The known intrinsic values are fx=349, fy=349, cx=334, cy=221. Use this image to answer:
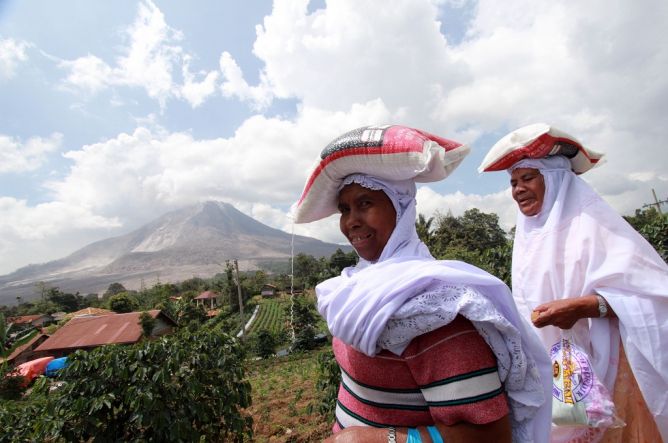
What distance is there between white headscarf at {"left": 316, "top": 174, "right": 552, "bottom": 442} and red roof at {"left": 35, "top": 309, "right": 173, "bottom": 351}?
→ 3751 centimetres

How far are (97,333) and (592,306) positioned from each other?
4298cm

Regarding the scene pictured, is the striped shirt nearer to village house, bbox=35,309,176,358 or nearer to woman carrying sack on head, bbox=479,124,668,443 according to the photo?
woman carrying sack on head, bbox=479,124,668,443

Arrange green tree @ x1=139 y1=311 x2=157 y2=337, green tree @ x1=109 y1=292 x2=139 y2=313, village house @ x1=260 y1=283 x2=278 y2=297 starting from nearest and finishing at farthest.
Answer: green tree @ x1=139 y1=311 x2=157 y2=337
green tree @ x1=109 y1=292 x2=139 y2=313
village house @ x1=260 y1=283 x2=278 y2=297

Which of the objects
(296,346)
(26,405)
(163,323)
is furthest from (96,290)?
(26,405)

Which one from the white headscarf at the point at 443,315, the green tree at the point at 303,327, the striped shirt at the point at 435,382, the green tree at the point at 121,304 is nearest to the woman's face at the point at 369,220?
the white headscarf at the point at 443,315

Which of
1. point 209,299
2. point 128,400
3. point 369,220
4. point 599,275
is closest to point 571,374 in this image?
point 599,275

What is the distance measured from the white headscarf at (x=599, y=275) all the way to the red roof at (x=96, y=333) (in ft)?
122

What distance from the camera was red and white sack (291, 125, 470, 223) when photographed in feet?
3.70

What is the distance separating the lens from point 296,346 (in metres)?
30.2

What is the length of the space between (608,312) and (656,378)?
0.33m

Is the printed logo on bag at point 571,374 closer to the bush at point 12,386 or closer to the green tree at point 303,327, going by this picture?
the bush at point 12,386

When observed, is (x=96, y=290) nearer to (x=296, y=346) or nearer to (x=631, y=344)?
(x=296, y=346)

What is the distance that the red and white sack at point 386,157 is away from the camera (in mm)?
1128

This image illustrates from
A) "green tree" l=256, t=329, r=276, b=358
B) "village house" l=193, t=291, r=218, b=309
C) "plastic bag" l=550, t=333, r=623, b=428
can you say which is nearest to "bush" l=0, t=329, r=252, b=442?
"plastic bag" l=550, t=333, r=623, b=428
